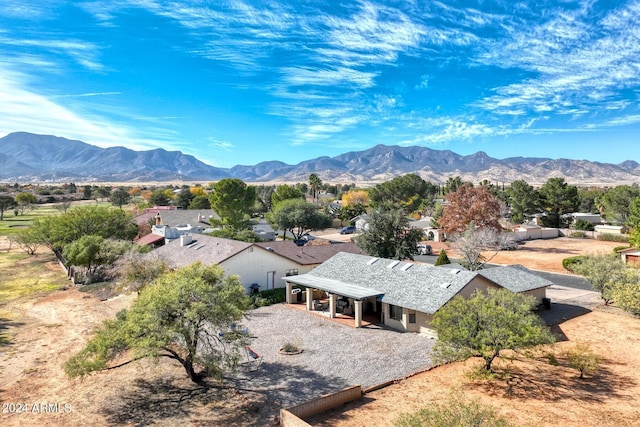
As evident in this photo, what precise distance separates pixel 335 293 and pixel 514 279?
15.5 metres

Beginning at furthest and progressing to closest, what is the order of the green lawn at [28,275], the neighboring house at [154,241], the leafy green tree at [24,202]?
the leafy green tree at [24,202] → the neighboring house at [154,241] → the green lawn at [28,275]

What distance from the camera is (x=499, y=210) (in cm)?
5894

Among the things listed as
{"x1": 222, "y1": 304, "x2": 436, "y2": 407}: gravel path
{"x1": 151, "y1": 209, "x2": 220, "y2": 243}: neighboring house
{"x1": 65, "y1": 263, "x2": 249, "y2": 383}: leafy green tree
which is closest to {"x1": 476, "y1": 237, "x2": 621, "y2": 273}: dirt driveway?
{"x1": 222, "y1": 304, "x2": 436, "y2": 407}: gravel path

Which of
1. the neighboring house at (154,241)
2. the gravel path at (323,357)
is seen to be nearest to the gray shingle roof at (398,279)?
the gravel path at (323,357)

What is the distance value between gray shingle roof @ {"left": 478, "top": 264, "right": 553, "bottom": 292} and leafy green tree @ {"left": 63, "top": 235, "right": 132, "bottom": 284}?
3710 cm

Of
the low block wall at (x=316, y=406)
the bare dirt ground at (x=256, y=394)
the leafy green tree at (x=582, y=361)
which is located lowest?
the bare dirt ground at (x=256, y=394)

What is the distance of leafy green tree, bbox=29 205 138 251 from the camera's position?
5059 centimetres

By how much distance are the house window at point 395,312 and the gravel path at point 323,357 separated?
120 cm

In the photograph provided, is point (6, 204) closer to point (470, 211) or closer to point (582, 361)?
point (470, 211)

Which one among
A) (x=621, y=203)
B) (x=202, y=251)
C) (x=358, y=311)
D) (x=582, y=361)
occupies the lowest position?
(x=582, y=361)

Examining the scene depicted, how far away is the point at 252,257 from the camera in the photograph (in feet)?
121

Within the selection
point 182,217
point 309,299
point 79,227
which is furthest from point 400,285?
point 182,217

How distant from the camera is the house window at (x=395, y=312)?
27.8 m

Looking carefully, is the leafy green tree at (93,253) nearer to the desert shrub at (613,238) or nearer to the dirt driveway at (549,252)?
the dirt driveway at (549,252)
